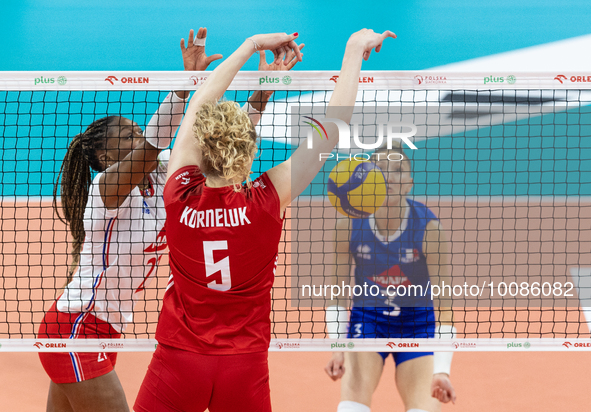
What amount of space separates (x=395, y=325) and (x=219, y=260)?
143 centimetres

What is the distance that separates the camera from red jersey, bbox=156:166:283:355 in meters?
1.99

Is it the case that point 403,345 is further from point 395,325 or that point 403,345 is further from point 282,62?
point 282,62

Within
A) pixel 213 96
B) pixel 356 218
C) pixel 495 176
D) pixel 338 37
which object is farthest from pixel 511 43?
pixel 213 96

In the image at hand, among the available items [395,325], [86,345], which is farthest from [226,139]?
[395,325]

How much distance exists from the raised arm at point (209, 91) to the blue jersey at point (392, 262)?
124 cm

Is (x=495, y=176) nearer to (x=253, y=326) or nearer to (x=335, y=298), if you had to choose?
(x=335, y=298)

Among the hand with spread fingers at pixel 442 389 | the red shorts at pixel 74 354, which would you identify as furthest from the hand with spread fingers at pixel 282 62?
the hand with spread fingers at pixel 442 389

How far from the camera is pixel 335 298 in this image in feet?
10.3

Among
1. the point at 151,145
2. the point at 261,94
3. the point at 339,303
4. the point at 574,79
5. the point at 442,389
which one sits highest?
the point at 574,79

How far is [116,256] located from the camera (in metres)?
2.87

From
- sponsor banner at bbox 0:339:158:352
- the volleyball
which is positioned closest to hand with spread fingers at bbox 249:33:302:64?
the volleyball

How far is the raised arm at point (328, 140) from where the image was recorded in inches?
80.9

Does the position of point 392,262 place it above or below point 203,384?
above

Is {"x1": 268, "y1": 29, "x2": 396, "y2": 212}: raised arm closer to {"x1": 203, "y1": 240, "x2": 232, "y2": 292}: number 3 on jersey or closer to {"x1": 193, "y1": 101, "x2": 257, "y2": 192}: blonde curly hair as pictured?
{"x1": 193, "y1": 101, "x2": 257, "y2": 192}: blonde curly hair
